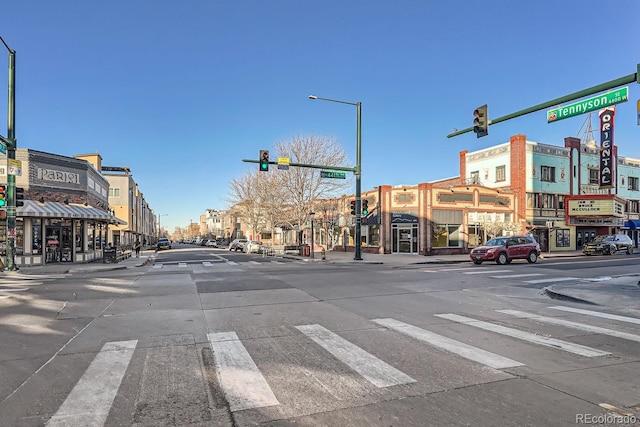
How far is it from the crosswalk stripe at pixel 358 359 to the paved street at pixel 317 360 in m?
0.04

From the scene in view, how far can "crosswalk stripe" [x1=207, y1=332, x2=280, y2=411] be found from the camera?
14.2ft

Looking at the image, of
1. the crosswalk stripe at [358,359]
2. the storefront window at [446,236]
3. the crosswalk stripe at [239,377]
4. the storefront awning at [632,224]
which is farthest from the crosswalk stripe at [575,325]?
the storefront awning at [632,224]

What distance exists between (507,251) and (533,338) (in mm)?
19593

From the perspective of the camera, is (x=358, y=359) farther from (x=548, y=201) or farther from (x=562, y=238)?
(x=562, y=238)

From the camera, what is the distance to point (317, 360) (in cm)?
577

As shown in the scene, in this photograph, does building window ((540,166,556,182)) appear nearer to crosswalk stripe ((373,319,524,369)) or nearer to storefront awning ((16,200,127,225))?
storefront awning ((16,200,127,225))

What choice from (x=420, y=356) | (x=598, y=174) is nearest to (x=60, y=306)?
(x=420, y=356)

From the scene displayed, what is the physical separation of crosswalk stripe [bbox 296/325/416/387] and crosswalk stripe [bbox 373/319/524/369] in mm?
1241

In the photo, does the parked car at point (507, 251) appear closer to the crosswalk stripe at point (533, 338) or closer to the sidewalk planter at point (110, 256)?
the crosswalk stripe at point (533, 338)

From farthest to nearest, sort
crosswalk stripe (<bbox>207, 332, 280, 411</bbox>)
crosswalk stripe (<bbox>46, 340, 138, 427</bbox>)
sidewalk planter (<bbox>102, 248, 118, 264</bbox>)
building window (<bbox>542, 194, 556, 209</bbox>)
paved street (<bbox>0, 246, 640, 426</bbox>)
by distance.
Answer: building window (<bbox>542, 194, 556, 209</bbox>)
sidewalk planter (<bbox>102, 248, 118, 264</bbox>)
crosswalk stripe (<bbox>207, 332, 280, 411</bbox>)
paved street (<bbox>0, 246, 640, 426</bbox>)
crosswalk stripe (<bbox>46, 340, 138, 427</bbox>)

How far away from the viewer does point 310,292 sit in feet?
41.7

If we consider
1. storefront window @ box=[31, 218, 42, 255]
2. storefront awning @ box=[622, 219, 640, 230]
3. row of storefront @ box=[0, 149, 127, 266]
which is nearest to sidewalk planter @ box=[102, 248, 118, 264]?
row of storefront @ box=[0, 149, 127, 266]

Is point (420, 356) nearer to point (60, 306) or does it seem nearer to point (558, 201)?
point (60, 306)

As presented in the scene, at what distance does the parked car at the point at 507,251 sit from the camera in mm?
25062
